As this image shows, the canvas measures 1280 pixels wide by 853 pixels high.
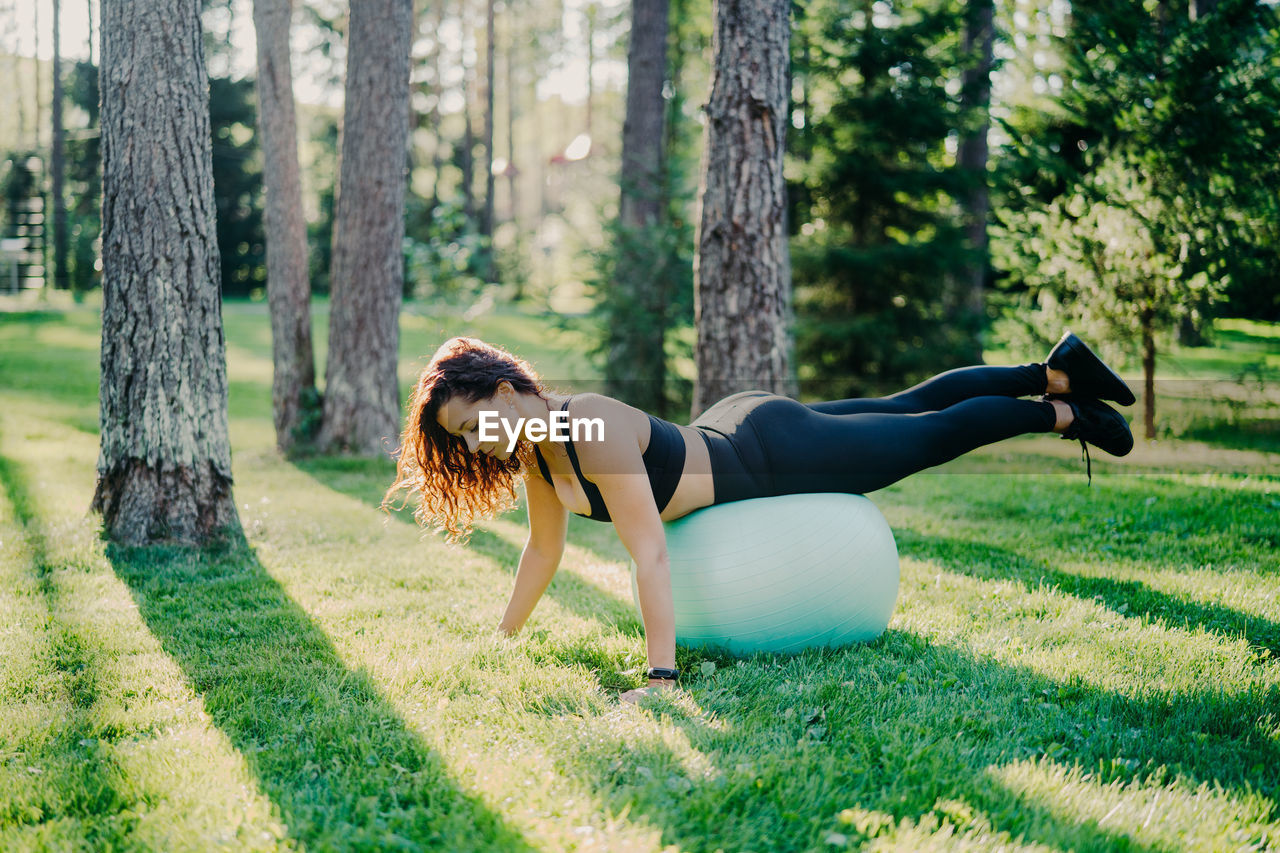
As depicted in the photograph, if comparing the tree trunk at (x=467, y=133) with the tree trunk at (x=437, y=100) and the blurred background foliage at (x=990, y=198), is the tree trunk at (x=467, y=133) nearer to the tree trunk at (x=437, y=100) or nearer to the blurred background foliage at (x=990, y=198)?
the tree trunk at (x=437, y=100)

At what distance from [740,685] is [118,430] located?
4079mm

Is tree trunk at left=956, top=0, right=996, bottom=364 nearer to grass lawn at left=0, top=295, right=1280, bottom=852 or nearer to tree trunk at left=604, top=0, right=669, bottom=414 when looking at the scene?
tree trunk at left=604, top=0, right=669, bottom=414

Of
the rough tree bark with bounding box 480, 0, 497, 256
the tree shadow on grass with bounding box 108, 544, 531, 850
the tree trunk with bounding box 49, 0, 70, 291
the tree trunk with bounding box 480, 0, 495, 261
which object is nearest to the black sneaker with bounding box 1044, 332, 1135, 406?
the tree shadow on grass with bounding box 108, 544, 531, 850

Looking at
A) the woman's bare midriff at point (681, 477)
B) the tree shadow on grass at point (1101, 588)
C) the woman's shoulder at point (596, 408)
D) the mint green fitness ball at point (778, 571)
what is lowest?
the tree shadow on grass at point (1101, 588)

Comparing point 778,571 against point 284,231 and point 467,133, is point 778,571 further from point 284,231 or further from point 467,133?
point 467,133

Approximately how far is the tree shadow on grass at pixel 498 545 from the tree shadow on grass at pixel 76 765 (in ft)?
7.14

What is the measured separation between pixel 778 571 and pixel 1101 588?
234cm

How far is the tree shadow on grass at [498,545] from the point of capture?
15.5 ft

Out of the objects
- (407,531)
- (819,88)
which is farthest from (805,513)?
(819,88)

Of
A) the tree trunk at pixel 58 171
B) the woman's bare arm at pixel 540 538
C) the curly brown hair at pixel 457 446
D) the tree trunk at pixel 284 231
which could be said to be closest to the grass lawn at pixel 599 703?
the woman's bare arm at pixel 540 538

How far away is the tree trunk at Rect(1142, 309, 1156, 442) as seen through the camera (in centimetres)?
920

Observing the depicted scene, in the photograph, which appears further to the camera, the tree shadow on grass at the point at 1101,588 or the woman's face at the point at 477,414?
the tree shadow on grass at the point at 1101,588

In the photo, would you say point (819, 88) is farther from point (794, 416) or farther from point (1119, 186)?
point (794, 416)

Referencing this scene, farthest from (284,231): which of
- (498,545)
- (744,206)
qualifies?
(744,206)
